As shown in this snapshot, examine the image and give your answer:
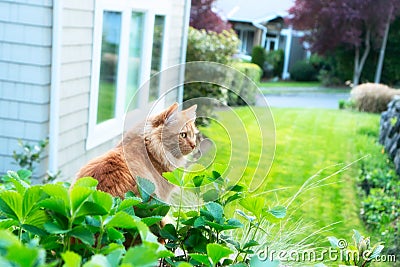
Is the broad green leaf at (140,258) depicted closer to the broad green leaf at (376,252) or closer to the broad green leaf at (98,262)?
the broad green leaf at (98,262)

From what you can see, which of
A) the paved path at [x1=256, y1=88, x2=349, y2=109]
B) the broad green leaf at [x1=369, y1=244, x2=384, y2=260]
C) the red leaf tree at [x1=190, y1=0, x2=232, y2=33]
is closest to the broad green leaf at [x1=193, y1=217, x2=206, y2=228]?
the broad green leaf at [x1=369, y1=244, x2=384, y2=260]

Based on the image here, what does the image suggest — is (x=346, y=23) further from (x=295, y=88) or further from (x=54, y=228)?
(x=54, y=228)

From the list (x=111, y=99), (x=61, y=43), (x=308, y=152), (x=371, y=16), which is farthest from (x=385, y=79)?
(x=61, y=43)

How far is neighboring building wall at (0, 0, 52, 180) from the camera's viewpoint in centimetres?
330

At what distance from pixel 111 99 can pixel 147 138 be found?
10.1ft

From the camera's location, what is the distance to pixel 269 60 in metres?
16.0

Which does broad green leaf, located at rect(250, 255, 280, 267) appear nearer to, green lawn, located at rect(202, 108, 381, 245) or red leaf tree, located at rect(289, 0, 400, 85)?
green lawn, located at rect(202, 108, 381, 245)

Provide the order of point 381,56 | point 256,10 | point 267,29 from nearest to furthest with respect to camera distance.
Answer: point 381,56 < point 256,10 < point 267,29

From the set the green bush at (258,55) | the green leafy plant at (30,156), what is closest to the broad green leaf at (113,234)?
the green leafy plant at (30,156)

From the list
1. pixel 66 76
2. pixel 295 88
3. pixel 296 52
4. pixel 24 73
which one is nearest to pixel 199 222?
pixel 24 73

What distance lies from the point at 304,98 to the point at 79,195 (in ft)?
43.2

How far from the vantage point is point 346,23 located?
14.0 m

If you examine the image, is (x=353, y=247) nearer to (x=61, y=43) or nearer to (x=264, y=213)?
(x=264, y=213)

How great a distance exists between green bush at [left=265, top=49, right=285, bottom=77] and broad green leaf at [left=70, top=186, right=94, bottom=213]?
15653 millimetres
